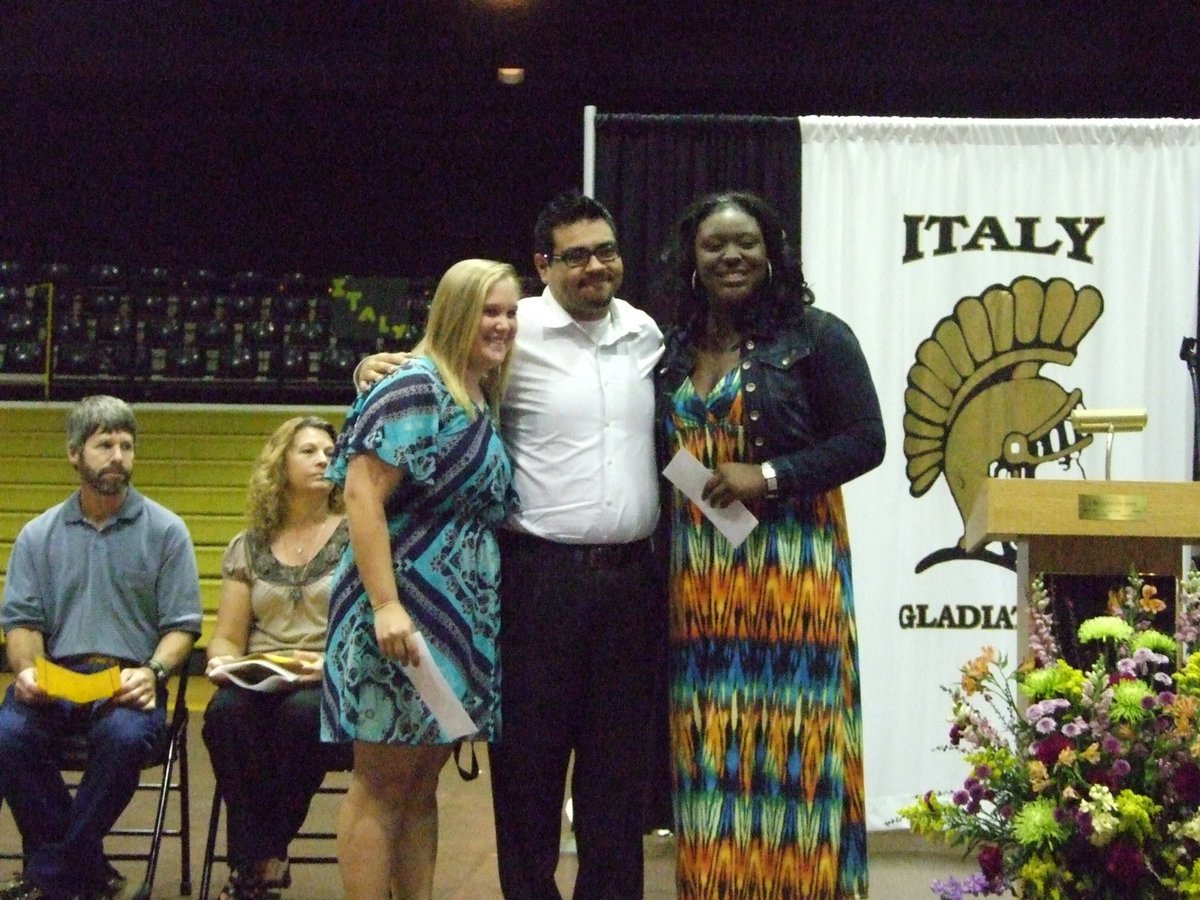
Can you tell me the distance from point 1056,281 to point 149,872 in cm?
310

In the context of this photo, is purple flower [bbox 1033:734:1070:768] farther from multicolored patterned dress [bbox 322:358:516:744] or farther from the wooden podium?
multicolored patterned dress [bbox 322:358:516:744]

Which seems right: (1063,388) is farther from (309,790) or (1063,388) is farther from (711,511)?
(309,790)

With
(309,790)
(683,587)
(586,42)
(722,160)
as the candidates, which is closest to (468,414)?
(683,587)

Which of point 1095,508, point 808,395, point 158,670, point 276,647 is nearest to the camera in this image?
point 1095,508

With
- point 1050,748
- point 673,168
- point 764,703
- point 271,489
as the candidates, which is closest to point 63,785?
point 271,489

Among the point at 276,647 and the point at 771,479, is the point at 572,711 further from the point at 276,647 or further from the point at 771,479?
the point at 276,647

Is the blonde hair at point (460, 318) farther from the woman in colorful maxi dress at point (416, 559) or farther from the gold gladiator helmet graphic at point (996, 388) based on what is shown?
the gold gladiator helmet graphic at point (996, 388)

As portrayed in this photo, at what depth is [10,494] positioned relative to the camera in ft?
33.3

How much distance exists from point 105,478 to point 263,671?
2.23 ft

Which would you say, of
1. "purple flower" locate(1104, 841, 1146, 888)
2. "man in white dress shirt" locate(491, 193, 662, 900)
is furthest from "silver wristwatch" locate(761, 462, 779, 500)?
"purple flower" locate(1104, 841, 1146, 888)

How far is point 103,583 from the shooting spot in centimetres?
398

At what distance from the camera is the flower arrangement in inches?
89.8

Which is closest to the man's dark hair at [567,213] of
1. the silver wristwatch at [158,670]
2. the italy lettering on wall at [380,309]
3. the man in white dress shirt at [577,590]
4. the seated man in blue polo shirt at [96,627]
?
the man in white dress shirt at [577,590]

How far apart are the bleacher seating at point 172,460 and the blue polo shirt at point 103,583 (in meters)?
5.99
